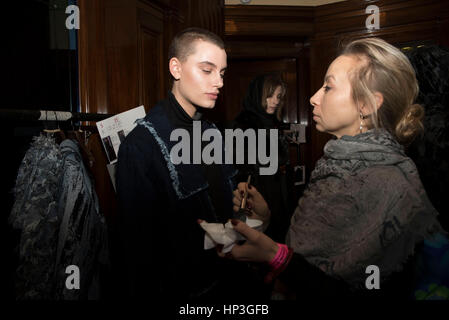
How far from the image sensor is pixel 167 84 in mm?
2314

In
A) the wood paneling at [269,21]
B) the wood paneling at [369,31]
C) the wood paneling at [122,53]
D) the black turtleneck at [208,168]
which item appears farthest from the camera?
the wood paneling at [269,21]

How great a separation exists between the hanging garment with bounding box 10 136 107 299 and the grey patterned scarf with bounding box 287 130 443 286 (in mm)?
816

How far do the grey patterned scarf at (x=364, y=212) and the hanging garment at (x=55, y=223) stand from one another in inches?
32.1

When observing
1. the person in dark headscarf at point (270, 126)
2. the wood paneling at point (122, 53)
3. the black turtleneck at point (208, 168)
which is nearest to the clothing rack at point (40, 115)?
the wood paneling at point (122, 53)

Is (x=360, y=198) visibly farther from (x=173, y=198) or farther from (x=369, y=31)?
(x=369, y=31)

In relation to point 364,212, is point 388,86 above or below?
above

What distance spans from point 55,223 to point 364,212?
1.09 metres

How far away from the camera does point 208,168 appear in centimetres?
142

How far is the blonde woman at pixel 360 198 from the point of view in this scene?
3.06 ft

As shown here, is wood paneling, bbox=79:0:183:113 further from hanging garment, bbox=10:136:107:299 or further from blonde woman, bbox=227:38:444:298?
blonde woman, bbox=227:38:444:298

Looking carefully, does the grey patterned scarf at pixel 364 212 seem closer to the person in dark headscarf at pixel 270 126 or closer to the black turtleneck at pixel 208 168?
the black turtleneck at pixel 208 168

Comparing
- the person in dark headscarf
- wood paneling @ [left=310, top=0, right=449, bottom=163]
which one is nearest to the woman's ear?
the person in dark headscarf

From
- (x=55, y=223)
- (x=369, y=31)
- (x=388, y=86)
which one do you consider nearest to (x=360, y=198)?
(x=388, y=86)

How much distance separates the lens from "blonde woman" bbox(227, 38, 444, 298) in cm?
93
